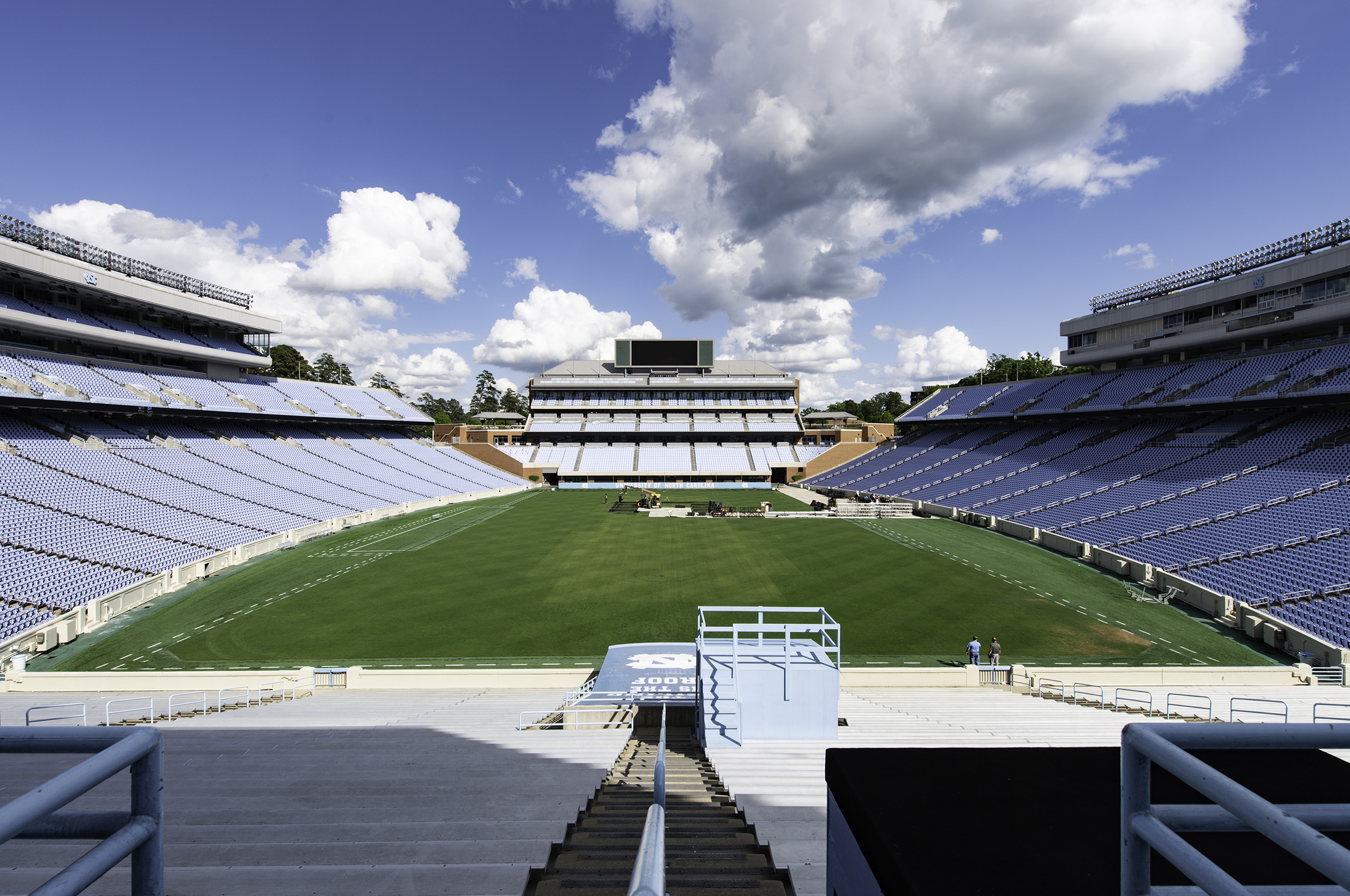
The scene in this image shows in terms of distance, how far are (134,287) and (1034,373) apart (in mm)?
106063

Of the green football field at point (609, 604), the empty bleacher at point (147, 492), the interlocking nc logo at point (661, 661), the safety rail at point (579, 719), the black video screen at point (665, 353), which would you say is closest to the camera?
the safety rail at point (579, 719)

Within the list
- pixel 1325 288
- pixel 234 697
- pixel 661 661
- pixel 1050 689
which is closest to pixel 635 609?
pixel 661 661

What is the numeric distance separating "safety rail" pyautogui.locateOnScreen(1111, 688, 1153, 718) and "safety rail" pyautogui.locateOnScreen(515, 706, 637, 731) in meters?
10.3

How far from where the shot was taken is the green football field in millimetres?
17688

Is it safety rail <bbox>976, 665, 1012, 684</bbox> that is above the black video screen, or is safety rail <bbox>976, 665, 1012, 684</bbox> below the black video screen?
below

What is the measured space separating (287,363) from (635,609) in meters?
100

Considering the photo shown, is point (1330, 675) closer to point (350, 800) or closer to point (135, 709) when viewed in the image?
point (350, 800)

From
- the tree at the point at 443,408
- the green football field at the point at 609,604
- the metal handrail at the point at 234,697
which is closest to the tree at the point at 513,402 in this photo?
the tree at the point at 443,408

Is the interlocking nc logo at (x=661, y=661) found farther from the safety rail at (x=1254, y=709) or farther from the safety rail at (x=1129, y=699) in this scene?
the safety rail at (x=1254, y=709)

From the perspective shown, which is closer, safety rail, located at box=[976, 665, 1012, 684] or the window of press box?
safety rail, located at box=[976, 665, 1012, 684]

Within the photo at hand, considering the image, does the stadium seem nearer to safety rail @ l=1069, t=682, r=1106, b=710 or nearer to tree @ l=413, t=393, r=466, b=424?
safety rail @ l=1069, t=682, r=1106, b=710

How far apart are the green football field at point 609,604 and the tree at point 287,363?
7802cm

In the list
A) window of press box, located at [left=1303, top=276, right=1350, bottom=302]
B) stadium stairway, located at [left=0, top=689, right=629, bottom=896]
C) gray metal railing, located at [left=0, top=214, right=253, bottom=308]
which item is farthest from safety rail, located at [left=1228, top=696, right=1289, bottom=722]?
gray metal railing, located at [left=0, top=214, right=253, bottom=308]

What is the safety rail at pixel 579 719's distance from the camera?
1126 centimetres
